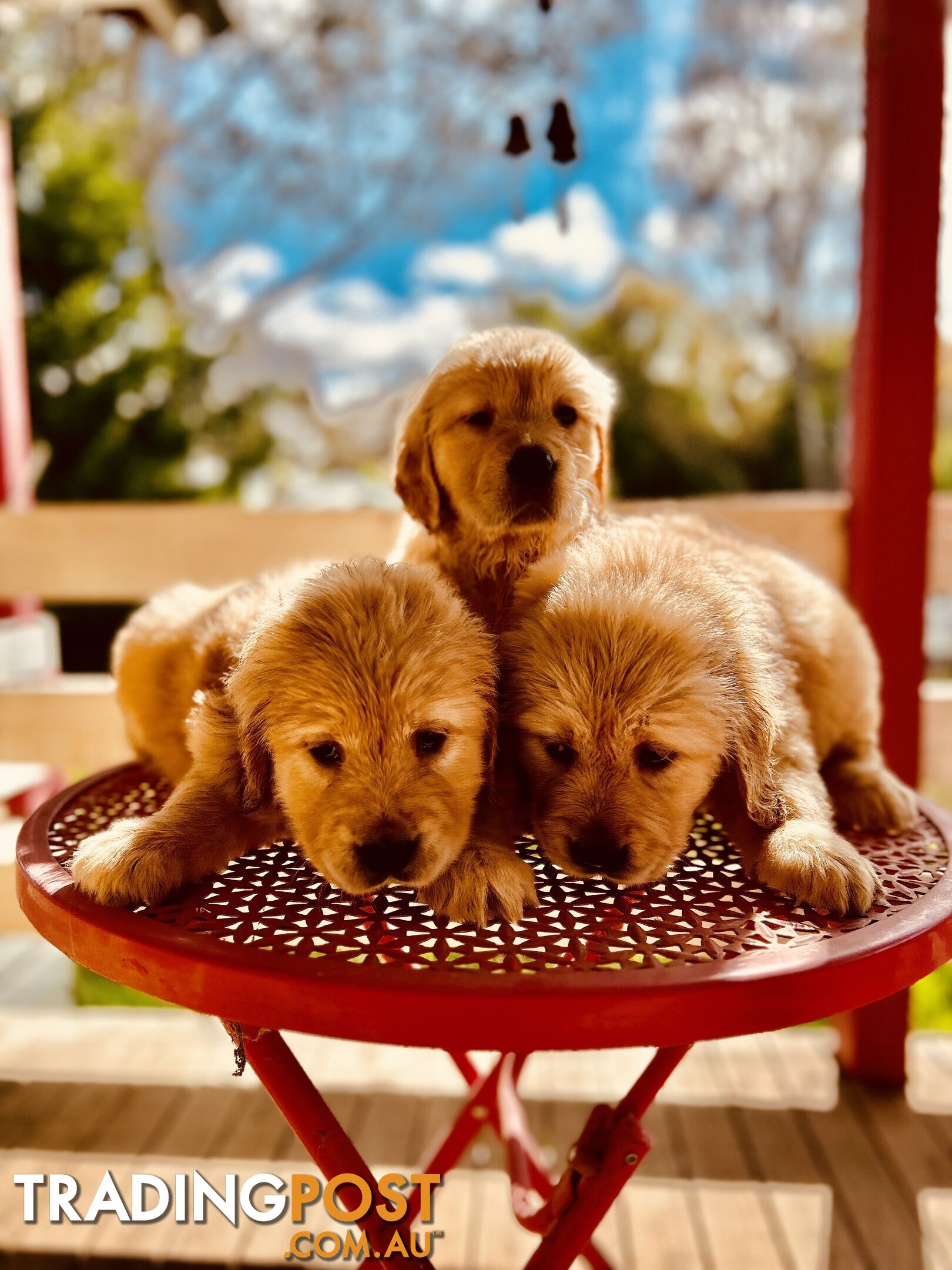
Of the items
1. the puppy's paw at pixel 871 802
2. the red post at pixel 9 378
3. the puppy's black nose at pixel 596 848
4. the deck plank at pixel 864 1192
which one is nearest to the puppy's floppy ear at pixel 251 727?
the puppy's black nose at pixel 596 848

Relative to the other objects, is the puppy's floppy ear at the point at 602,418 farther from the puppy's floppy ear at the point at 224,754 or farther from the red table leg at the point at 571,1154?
the red table leg at the point at 571,1154

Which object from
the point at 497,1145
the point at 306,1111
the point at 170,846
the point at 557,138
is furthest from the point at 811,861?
the point at 497,1145

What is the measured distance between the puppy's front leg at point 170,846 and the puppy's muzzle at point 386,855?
321 mm

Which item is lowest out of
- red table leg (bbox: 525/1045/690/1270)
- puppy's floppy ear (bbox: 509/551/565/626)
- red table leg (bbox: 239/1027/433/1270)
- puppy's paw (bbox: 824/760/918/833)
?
red table leg (bbox: 525/1045/690/1270)

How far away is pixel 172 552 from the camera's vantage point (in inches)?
128

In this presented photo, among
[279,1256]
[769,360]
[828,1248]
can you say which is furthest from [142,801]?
[769,360]

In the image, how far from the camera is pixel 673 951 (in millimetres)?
1157

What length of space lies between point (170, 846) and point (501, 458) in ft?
2.71

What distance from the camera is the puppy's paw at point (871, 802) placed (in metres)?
1.67

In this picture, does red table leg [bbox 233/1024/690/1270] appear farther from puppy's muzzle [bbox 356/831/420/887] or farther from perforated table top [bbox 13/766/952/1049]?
puppy's muzzle [bbox 356/831/420/887]

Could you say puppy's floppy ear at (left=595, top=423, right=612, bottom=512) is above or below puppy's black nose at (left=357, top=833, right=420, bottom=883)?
above

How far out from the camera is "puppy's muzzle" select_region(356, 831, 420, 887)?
117cm

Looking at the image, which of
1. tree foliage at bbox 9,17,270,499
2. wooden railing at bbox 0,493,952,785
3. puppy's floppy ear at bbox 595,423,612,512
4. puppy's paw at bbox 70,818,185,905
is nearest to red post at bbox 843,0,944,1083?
wooden railing at bbox 0,493,952,785

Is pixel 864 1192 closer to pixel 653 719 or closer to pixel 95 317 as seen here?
pixel 653 719
